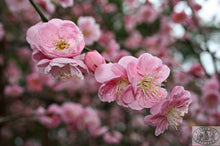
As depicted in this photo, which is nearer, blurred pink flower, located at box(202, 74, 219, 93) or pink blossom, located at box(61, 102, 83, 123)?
blurred pink flower, located at box(202, 74, 219, 93)

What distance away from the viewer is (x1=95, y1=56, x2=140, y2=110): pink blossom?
59 cm

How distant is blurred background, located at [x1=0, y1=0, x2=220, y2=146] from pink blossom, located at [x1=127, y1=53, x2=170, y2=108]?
0.15 meters

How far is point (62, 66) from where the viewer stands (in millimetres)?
570

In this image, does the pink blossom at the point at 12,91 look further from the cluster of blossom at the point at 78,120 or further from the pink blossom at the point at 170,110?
the pink blossom at the point at 170,110

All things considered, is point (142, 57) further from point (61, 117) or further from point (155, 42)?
point (155, 42)

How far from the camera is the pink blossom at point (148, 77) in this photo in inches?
24.1

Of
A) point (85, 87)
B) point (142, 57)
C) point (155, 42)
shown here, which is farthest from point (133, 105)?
point (85, 87)

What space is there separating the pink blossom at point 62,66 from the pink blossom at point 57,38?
0.11 ft

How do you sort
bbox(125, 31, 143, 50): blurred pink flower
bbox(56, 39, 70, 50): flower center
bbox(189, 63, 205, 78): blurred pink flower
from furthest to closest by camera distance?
bbox(125, 31, 143, 50): blurred pink flower < bbox(189, 63, 205, 78): blurred pink flower < bbox(56, 39, 70, 50): flower center

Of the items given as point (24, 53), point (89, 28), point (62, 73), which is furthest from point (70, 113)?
point (24, 53)

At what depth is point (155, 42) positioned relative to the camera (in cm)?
273

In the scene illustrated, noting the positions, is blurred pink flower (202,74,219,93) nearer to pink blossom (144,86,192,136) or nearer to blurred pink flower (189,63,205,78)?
blurred pink flower (189,63,205,78)

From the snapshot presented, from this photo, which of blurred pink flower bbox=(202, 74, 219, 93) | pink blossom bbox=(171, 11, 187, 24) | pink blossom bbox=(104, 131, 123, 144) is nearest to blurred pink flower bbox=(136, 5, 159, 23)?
pink blossom bbox=(171, 11, 187, 24)

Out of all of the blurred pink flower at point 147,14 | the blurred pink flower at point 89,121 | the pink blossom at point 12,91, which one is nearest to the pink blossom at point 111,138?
the blurred pink flower at point 89,121
